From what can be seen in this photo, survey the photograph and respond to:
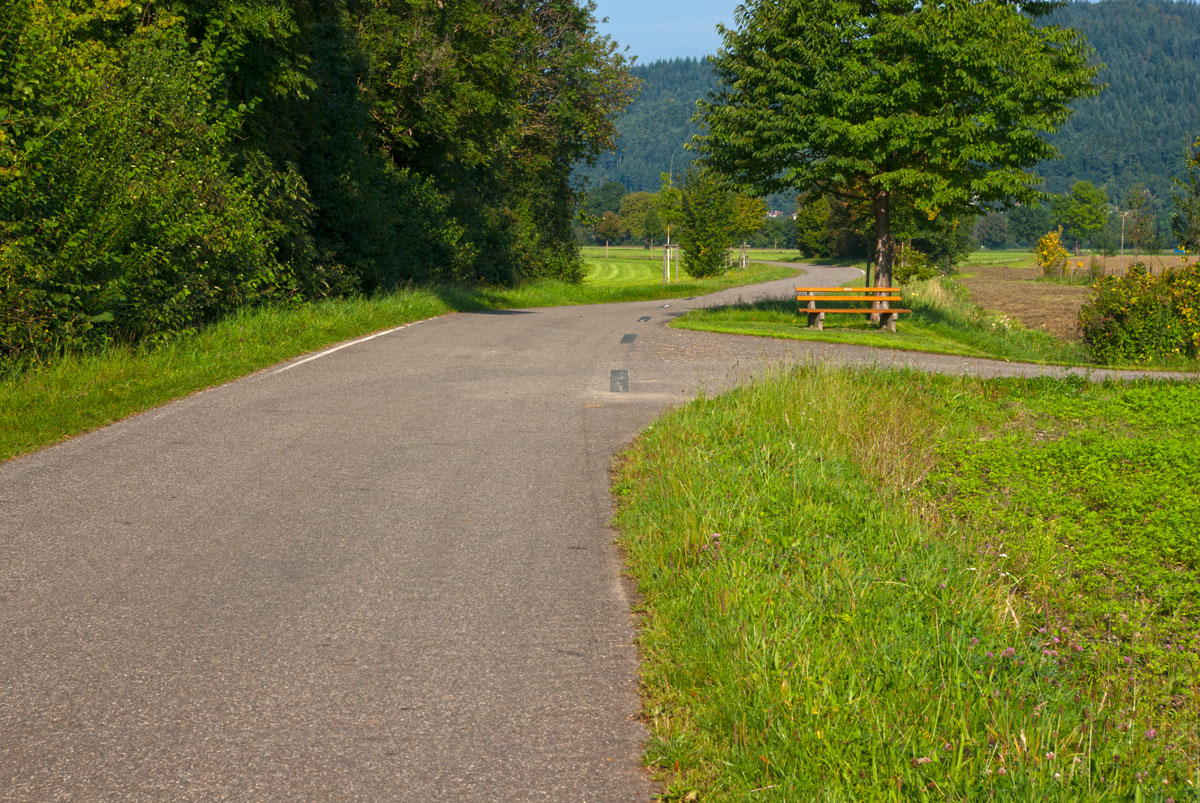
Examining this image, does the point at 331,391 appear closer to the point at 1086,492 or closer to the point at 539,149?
the point at 1086,492

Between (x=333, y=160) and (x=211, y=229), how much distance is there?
812 centimetres

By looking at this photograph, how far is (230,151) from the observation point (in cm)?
1705

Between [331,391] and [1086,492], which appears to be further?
[331,391]

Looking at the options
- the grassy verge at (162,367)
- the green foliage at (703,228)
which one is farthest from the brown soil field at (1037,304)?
the grassy verge at (162,367)

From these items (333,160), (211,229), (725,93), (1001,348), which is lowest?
(1001,348)

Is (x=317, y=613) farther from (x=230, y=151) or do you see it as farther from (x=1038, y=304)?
(x=1038, y=304)

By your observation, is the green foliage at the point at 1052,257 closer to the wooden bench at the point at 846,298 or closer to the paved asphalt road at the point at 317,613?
the wooden bench at the point at 846,298

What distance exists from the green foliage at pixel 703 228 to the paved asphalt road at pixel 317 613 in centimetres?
4897

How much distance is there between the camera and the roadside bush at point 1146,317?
21.3 meters

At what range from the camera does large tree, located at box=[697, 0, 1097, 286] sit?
2158cm

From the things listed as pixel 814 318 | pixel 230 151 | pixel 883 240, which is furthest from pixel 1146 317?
pixel 230 151

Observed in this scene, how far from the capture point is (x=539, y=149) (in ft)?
137

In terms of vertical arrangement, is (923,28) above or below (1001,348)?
above

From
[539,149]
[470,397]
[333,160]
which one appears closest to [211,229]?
[470,397]
